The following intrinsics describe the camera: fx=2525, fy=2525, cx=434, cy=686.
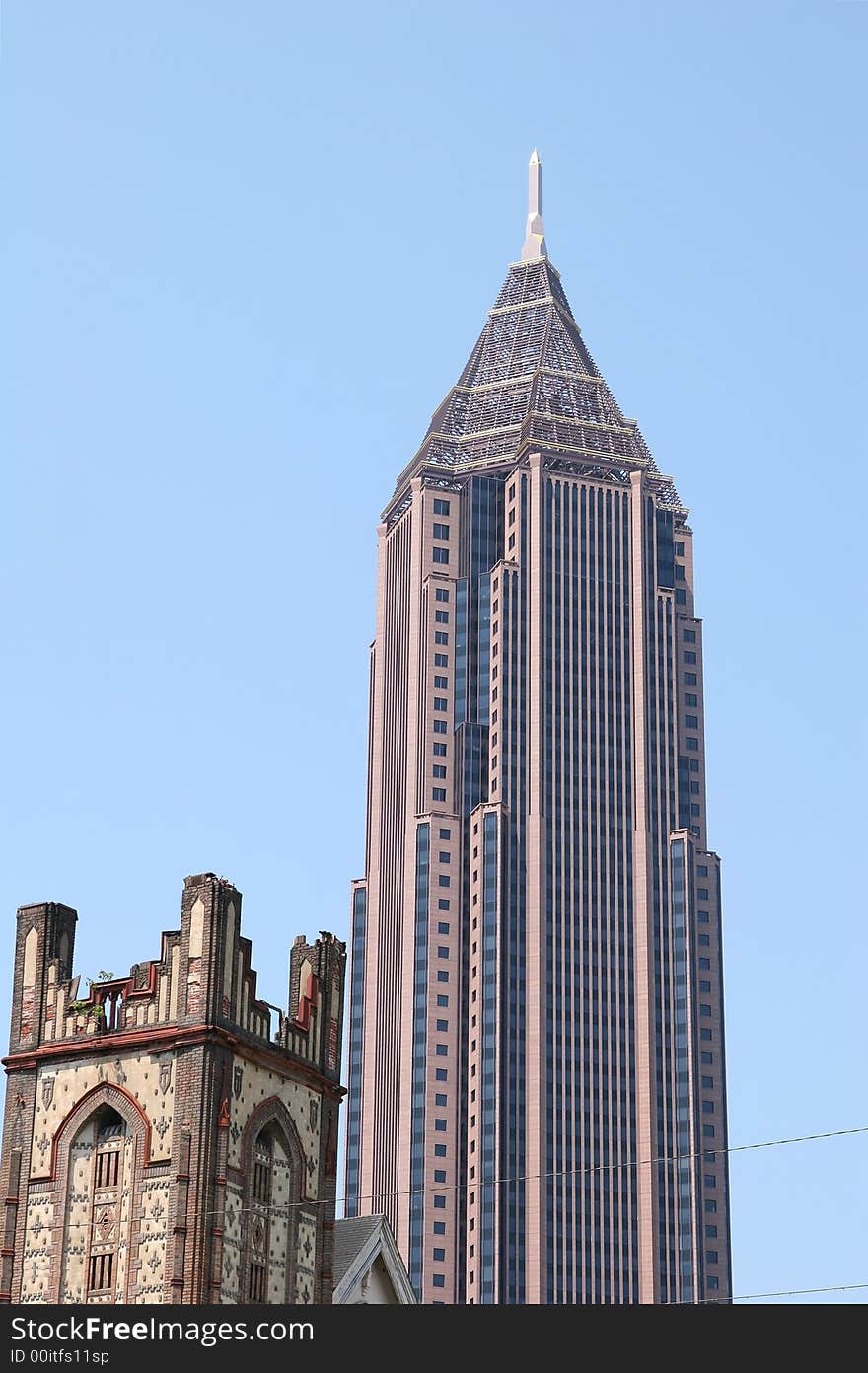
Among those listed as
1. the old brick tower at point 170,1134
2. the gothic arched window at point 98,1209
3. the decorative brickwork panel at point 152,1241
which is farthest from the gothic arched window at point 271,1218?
the gothic arched window at point 98,1209

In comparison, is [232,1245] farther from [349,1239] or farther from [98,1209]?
[349,1239]

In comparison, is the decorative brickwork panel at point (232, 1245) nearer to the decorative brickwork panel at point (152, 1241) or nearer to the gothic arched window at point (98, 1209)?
the decorative brickwork panel at point (152, 1241)

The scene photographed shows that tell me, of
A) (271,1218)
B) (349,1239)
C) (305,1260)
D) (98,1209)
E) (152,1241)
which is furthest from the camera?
(349,1239)

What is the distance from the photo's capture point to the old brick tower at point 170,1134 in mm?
64250

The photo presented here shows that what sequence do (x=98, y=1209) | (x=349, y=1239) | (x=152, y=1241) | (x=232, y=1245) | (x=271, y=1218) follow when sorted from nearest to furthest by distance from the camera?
1. (x=152, y=1241)
2. (x=232, y=1245)
3. (x=98, y=1209)
4. (x=271, y=1218)
5. (x=349, y=1239)

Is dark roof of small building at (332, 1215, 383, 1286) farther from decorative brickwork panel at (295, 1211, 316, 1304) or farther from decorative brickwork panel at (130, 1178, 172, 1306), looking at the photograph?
decorative brickwork panel at (130, 1178, 172, 1306)

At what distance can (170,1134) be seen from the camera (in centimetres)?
6481

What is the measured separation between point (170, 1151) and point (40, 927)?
9.25 metres

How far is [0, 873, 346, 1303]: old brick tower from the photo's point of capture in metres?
64.2

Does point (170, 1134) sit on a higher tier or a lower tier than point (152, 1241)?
higher

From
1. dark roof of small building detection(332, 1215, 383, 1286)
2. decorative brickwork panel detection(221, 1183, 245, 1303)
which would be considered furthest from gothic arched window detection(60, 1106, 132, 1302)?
dark roof of small building detection(332, 1215, 383, 1286)

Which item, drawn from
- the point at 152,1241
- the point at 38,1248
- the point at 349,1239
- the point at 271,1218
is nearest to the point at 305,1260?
the point at 271,1218

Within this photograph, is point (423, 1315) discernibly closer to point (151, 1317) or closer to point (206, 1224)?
point (151, 1317)

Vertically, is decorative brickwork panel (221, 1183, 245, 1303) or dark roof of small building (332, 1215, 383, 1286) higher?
dark roof of small building (332, 1215, 383, 1286)
